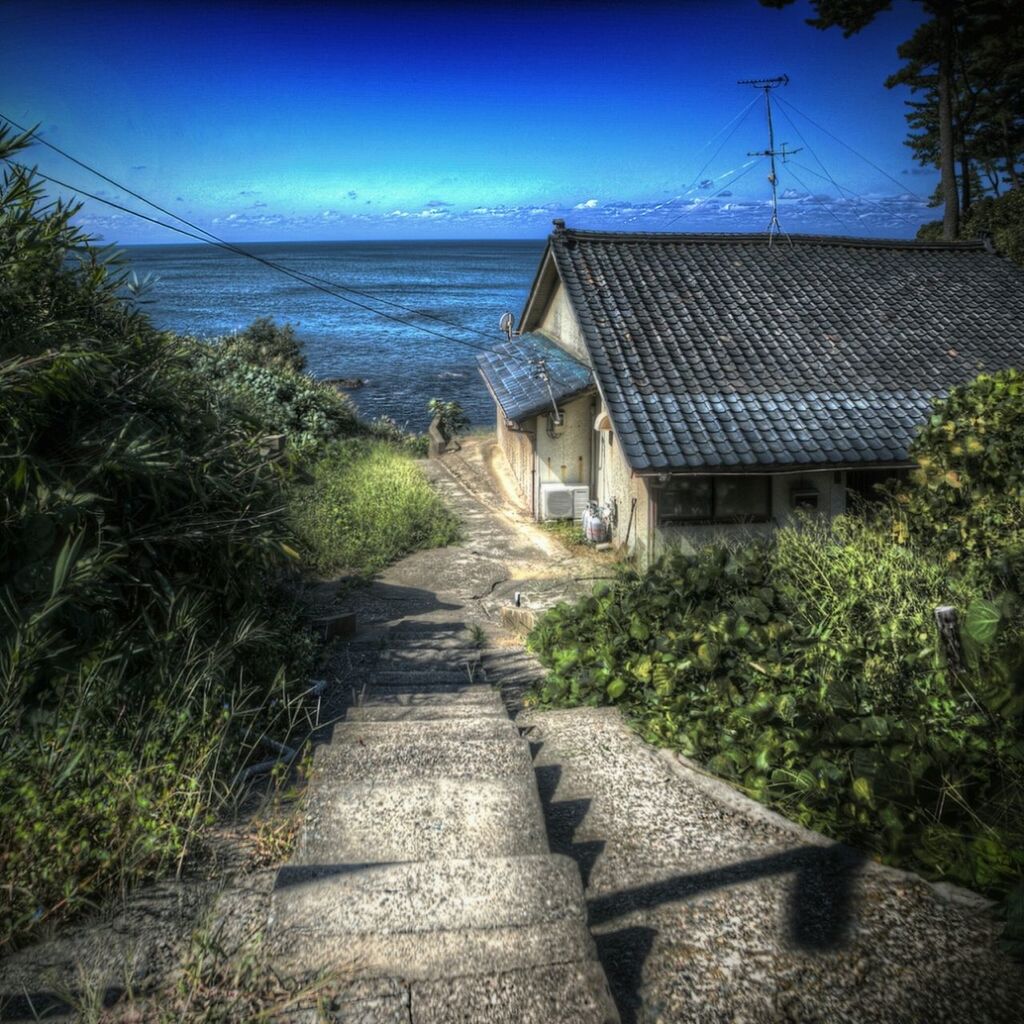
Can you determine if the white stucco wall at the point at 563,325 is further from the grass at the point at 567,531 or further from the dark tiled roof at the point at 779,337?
the grass at the point at 567,531

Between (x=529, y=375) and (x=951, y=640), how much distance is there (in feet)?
43.6

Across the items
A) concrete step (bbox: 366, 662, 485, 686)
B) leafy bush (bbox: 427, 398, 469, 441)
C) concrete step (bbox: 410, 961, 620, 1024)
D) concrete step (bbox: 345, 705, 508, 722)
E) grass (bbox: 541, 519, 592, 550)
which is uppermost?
leafy bush (bbox: 427, 398, 469, 441)

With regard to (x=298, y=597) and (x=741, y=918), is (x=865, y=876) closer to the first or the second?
(x=741, y=918)

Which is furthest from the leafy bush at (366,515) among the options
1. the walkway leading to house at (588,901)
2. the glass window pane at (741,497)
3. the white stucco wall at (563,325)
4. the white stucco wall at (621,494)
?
the walkway leading to house at (588,901)

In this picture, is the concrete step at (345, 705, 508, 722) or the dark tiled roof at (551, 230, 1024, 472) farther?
the dark tiled roof at (551, 230, 1024, 472)

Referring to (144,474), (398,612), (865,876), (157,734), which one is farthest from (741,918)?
(398,612)

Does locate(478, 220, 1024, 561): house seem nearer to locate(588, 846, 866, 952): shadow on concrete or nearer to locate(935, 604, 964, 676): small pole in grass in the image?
locate(935, 604, 964, 676): small pole in grass

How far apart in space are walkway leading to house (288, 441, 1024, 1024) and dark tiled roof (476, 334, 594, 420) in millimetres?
10545

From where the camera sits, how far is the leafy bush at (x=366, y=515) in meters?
14.3

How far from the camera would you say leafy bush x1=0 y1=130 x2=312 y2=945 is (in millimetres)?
4254

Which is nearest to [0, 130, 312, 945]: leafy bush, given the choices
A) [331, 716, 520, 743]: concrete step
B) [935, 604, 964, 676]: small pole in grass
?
[331, 716, 520, 743]: concrete step

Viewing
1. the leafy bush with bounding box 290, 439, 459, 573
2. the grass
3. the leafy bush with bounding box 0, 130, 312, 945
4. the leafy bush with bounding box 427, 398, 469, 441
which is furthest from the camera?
the leafy bush with bounding box 427, 398, 469, 441

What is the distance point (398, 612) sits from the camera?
466 inches

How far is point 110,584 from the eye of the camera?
649 centimetres
